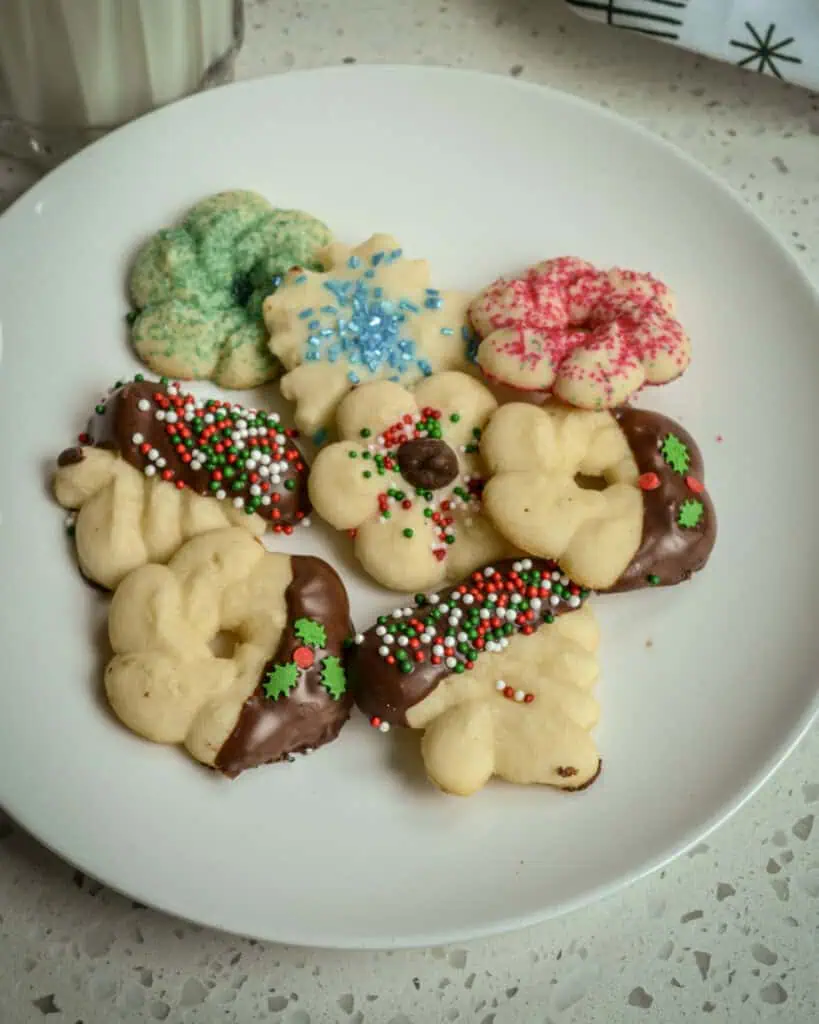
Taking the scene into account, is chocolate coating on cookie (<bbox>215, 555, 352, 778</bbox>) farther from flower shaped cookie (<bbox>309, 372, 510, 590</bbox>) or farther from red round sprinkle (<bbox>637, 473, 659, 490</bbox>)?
red round sprinkle (<bbox>637, 473, 659, 490</bbox>)

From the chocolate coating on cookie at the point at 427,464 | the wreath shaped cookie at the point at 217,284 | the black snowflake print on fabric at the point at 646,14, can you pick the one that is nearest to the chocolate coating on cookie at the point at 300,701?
the chocolate coating on cookie at the point at 427,464

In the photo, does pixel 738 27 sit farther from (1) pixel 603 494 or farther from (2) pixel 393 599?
(2) pixel 393 599

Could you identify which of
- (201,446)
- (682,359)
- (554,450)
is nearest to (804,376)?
(682,359)

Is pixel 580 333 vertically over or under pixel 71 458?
over

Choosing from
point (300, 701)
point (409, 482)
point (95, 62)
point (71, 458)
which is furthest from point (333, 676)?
point (95, 62)

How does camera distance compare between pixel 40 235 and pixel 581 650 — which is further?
pixel 40 235

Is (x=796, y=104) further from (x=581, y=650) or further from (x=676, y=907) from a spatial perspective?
(x=676, y=907)

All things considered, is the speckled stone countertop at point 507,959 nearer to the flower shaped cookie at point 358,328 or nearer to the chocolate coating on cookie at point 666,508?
the chocolate coating on cookie at point 666,508
